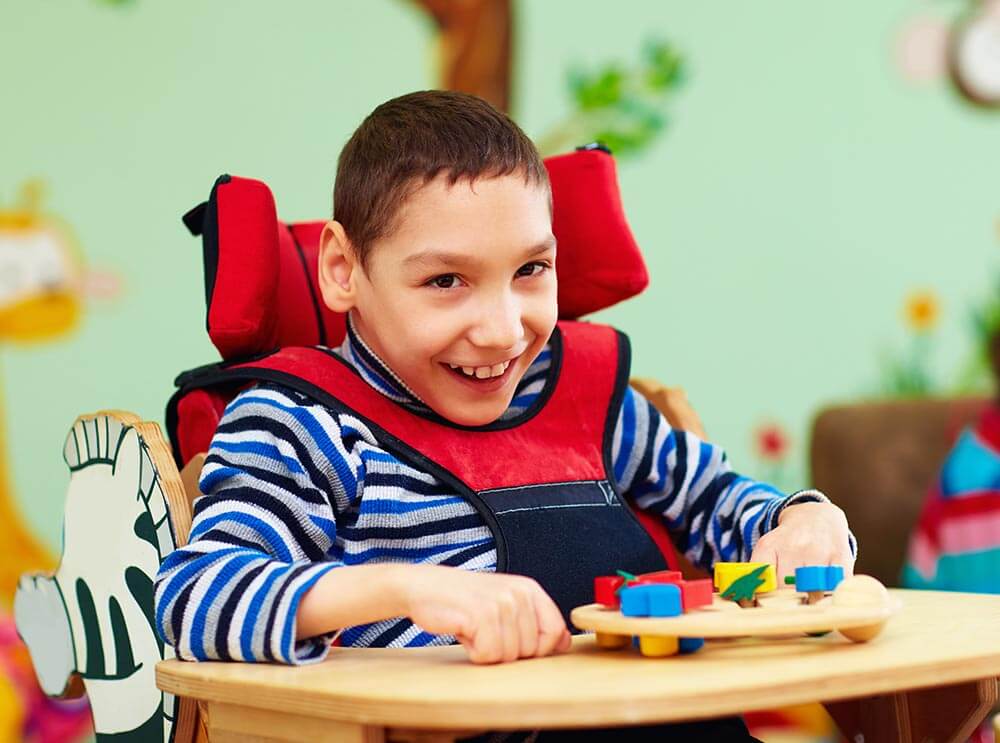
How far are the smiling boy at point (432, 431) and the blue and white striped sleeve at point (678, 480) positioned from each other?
0.03 meters

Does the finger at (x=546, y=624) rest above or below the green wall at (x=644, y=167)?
below

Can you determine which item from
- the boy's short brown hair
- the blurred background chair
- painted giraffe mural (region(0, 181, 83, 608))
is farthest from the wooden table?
the blurred background chair

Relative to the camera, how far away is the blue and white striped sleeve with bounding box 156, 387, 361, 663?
2.61ft

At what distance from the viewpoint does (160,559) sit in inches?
38.8

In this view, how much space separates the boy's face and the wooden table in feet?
0.79

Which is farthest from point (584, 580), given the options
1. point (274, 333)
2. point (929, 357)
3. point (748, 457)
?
point (929, 357)

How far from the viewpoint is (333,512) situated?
3.16 ft

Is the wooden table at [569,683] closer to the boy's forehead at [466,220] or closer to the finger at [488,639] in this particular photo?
the finger at [488,639]

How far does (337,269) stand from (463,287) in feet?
0.45

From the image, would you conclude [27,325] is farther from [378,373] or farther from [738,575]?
[738,575]

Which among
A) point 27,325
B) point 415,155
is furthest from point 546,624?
point 27,325

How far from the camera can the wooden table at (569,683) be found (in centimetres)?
63

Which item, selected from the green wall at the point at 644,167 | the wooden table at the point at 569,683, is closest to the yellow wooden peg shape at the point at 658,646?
the wooden table at the point at 569,683

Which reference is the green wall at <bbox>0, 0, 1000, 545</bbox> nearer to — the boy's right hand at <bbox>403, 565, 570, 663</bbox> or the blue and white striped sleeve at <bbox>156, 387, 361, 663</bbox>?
the blue and white striped sleeve at <bbox>156, 387, 361, 663</bbox>
